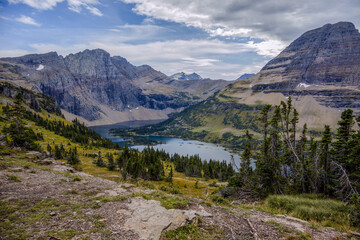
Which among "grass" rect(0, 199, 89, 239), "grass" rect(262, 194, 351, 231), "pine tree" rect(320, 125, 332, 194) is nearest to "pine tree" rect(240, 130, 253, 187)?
"grass" rect(262, 194, 351, 231)

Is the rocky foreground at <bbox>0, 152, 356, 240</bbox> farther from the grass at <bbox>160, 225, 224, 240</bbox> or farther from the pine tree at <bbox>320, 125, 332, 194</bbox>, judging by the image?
the pine tree at <bbox>320, 125, 332, 194</bbox>

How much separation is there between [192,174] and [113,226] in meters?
112

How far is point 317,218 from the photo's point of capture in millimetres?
15875

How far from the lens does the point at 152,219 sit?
41.3 feet

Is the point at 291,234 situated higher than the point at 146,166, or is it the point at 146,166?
the point at 291,234

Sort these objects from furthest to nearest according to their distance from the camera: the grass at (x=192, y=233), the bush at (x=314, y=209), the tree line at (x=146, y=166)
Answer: the tree line at (x=146, y=166), the bush at (x=314, y=209), the grass at (x=192, y=233)

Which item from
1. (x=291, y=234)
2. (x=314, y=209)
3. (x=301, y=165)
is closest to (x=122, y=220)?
(x=291, y=234)

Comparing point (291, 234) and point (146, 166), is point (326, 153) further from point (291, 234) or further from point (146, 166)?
point (146, 166)

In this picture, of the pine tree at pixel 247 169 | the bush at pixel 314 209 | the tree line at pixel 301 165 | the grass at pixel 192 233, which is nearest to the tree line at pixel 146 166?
the pine tree at pixel 247 169

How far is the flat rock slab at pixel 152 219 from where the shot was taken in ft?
36.1

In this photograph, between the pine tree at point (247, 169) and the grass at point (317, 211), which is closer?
the grass at point (317, 211)

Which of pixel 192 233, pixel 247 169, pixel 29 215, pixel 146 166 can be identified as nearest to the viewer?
pixel 192 233

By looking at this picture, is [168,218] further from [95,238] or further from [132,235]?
[95,238]

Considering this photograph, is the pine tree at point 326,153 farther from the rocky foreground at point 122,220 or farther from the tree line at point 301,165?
the rocky foreground at point 122,220
